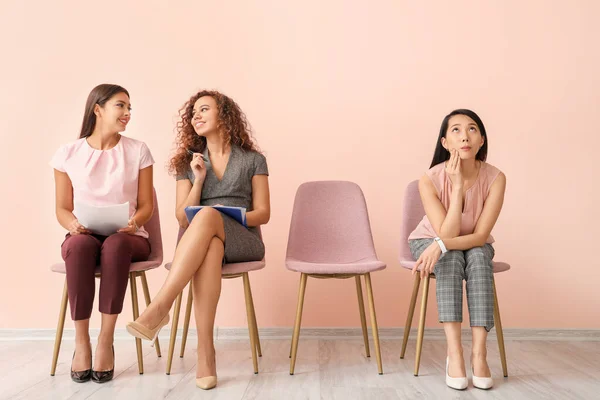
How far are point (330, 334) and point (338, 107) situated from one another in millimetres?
1215

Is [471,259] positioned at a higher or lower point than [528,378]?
higher

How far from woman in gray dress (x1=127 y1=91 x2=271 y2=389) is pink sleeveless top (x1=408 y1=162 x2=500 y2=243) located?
0.70 metres

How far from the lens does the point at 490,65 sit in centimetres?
294

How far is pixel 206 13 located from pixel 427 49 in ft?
3.99

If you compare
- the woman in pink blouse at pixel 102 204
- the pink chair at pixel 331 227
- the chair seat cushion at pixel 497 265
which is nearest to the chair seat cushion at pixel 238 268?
the pink chair at pixel 331 227

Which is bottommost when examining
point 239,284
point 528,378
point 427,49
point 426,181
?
point 528,378

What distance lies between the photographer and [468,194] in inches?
85.5

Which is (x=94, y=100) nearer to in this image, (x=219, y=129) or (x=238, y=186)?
(x=219, y=129)

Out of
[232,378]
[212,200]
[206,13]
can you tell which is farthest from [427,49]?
[232,378]

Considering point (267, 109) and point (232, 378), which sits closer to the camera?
point (232, 378)

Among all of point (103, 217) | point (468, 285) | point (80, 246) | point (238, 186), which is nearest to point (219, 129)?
point (238, 186)

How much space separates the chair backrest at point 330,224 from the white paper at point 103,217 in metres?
0.75

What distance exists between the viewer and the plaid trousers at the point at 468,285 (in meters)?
1.96

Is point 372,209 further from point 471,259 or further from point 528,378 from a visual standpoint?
point 528,378
